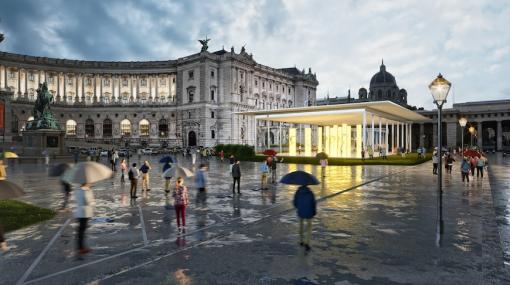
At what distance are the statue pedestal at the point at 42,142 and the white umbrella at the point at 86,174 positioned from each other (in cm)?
4440

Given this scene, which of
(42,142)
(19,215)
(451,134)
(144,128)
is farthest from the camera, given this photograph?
(451,134)

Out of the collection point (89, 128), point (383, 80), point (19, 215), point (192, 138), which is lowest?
point (19, 215)

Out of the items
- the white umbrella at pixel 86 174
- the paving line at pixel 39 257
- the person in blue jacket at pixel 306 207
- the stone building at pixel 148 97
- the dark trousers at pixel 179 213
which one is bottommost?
the paving line at pixel 39 257

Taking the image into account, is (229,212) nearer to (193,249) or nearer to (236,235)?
(236,235)

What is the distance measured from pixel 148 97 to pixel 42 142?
5032 centimetres

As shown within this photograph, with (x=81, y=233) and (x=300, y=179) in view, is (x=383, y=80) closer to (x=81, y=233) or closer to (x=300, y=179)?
(x=300, y=179)

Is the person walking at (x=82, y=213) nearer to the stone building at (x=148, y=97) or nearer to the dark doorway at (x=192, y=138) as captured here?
the stone building at (x=148, y=97)

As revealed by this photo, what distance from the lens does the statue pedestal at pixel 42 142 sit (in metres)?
50.0

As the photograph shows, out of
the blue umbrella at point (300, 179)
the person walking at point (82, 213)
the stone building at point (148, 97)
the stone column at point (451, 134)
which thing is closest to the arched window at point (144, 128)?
the stone building at point (148, 97)

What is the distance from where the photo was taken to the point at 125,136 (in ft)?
315

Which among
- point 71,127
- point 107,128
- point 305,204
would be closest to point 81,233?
point 305,204

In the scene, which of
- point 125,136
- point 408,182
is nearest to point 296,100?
point 125,136

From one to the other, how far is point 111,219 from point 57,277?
5928mm

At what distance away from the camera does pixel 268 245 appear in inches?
419
